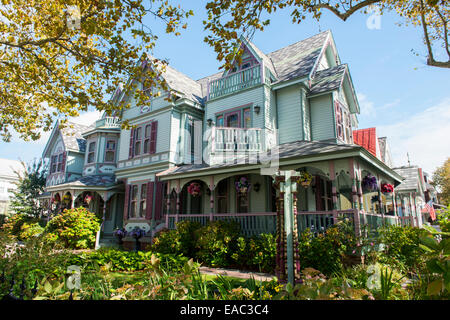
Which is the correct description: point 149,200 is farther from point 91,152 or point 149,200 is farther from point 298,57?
point 298,57

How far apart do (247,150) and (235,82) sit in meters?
4.65

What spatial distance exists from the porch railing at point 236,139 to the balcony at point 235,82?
2.89 meters

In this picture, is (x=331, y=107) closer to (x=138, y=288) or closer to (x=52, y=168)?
(x=138, y=288)

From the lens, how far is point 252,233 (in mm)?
11672

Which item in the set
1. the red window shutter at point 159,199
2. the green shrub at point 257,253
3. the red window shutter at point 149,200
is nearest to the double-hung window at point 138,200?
the red window shutter at point 149,200

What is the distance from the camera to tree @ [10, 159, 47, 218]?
24875mm

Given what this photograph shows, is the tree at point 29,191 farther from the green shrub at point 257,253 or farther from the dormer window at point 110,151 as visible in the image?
the green shrub at point 257,253

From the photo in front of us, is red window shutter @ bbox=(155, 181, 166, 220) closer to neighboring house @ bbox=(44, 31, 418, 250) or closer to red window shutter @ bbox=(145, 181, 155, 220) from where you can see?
neighboring house @ bbox=(44, 31, 418, 250)

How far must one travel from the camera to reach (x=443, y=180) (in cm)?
4862

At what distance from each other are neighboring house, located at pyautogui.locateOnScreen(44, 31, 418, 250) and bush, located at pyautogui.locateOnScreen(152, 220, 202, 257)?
3.18 ft

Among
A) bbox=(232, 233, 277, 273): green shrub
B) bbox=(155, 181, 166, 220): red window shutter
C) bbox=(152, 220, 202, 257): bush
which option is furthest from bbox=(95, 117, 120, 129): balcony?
bbox=(232, 233, 277, 273): green shrub

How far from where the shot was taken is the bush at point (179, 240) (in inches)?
476
